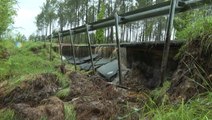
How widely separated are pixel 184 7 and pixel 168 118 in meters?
2.55

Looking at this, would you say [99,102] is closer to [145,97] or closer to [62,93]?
[145,97]

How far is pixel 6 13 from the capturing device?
5.31 metres

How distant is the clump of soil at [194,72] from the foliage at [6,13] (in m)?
3.27

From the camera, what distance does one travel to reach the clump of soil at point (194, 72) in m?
2.78

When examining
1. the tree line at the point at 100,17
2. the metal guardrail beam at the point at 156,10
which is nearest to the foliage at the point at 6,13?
the metal guardrail beam at the point at 156,10

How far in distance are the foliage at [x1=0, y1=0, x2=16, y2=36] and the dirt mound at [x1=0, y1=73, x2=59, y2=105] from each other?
1170 mm

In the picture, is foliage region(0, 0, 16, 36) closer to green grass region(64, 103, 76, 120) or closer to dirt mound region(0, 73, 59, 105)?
dirt mound region(0, 73, 59, 105)

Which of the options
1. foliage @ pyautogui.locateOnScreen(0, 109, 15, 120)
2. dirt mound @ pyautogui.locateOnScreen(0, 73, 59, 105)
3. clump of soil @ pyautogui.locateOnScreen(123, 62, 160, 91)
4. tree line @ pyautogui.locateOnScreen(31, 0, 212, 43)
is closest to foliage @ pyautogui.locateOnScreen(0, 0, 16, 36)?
dirt mound @ pyautogui.locateOnScreen(0, 73, 59, 105)

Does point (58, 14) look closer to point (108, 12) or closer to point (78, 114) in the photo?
point (108, 12)

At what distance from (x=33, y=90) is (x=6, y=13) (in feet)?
5.33

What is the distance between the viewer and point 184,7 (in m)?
4.19

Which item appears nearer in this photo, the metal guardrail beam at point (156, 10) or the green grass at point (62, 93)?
the metal guardrail beam at point (156, 10)

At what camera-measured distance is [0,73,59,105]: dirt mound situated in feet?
14.1

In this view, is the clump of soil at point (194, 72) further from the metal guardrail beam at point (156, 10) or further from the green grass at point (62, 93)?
the green grass at point (62, 93)
